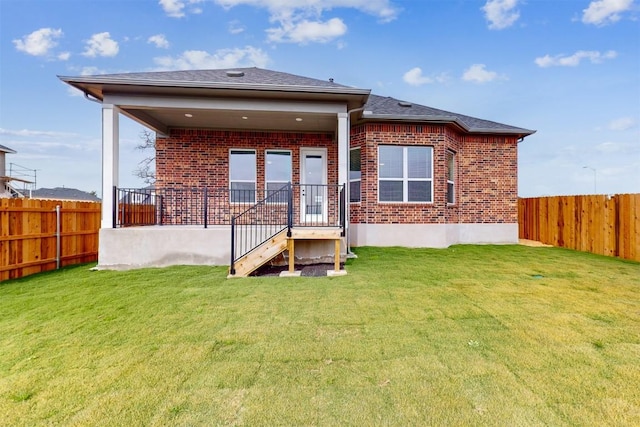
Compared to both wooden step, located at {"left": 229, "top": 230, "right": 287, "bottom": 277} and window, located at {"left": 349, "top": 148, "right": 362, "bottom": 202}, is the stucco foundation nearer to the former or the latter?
window, located at {"left": 349, "top": 148, "right": 362, "bottom": 202}

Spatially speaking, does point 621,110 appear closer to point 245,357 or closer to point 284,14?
point 284,14

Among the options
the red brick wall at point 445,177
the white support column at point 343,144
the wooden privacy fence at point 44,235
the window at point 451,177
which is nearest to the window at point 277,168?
the red brick wall at point 445,177

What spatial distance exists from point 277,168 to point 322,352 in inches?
309

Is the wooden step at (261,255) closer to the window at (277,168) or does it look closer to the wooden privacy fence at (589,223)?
the window at (277,168)

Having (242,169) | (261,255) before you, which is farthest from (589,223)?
(242,169)

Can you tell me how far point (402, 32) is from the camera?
43.0 feet

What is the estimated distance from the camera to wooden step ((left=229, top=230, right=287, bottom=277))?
599 cm

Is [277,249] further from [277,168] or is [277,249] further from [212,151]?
[212,151]

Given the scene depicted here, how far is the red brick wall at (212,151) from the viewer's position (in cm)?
969

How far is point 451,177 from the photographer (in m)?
10.1

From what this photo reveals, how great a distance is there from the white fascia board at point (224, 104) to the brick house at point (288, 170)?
0.08ft

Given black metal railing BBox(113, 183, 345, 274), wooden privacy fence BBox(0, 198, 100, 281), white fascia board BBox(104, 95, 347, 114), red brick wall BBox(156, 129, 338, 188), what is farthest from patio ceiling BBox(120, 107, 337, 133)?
wooden privacy fence BBox(0, 198, 100, 281)

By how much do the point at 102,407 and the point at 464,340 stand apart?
3166 millimetres

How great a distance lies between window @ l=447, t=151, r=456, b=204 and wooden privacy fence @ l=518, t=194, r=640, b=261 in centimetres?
349
